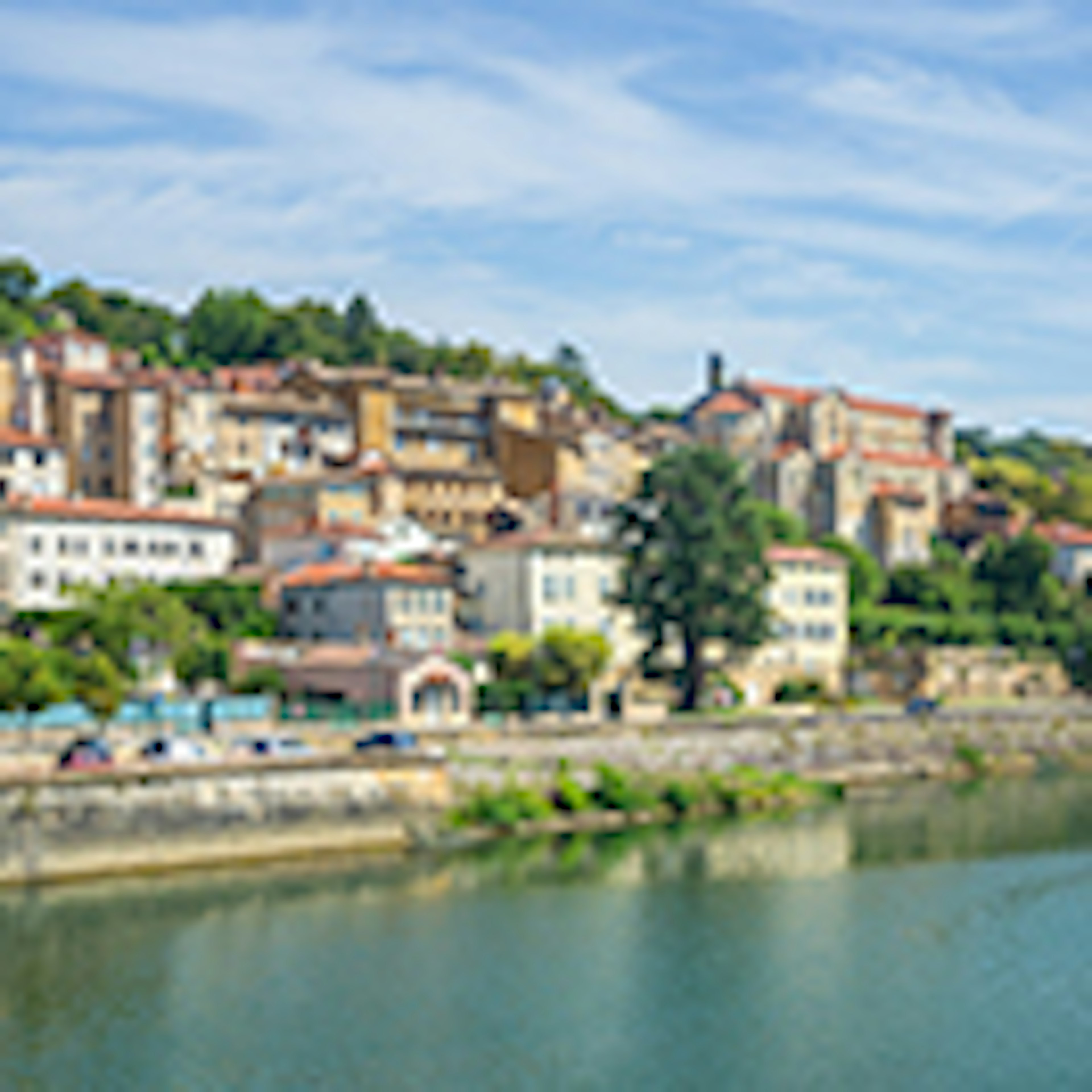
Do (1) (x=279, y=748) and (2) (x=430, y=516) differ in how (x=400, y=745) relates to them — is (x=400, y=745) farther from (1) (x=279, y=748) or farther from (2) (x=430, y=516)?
(2) (x=430, y=516)

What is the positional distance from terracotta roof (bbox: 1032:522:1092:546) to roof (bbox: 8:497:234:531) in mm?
56469

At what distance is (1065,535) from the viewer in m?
123

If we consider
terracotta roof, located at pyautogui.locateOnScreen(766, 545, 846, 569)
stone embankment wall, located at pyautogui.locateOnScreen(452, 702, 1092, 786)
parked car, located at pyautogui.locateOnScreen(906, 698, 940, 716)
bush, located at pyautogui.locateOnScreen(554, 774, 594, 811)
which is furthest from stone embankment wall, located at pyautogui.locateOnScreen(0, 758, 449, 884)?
terracotta roof, located at pyautogui.locateOnScreen(766, 545, 846, 569)

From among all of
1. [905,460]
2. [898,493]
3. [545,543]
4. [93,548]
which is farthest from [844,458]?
[93,548]

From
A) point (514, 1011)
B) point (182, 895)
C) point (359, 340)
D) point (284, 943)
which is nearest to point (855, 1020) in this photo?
point (514, 1011)

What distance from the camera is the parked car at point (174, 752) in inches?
1984

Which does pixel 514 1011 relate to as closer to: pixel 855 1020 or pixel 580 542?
pixel 855 1020

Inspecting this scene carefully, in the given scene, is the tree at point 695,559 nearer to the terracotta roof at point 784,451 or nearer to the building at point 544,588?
the building at point 544,588

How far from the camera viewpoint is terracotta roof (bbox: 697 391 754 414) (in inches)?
5148

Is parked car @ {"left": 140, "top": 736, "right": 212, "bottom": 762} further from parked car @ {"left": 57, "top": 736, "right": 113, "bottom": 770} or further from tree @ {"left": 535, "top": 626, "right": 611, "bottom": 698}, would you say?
tree @ {"left": 535, "top": 626, "right": 611, "bottom": 698}

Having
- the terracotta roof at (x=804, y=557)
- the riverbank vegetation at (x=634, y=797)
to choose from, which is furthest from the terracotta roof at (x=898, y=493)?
the riverbank vegetation at (x=634, y=797)

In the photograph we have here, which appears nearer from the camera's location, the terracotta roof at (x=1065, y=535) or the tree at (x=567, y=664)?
the tree at (x=567, y=664)

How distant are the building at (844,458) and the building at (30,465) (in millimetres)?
40883

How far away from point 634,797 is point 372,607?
19760mm
